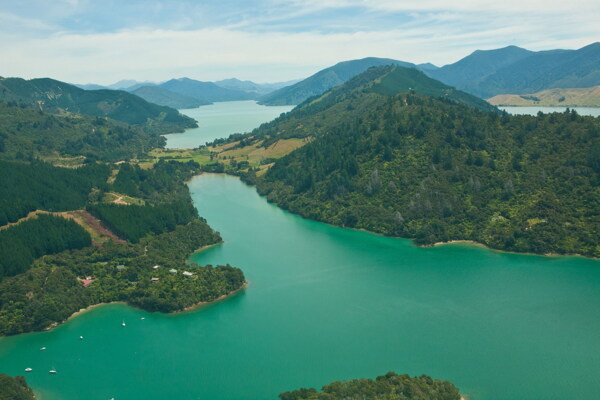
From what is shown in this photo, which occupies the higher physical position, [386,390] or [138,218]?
[138,218]

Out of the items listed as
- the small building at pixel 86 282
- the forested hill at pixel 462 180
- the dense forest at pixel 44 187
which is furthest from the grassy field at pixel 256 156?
the small building at pixel 86 282

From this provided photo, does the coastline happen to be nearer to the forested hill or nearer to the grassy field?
the forested hill

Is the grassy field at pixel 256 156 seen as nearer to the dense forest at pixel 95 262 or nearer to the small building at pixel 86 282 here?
the dense forest at pixel 95 262

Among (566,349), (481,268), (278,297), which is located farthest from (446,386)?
(481,268)

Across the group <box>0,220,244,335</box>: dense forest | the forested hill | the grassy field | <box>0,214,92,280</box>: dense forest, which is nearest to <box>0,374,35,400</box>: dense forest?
<box>0,220,244,335</box>: dense forest

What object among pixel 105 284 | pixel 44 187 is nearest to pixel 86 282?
pixel 105 284

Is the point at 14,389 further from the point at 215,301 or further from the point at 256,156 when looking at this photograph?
the point at 256,156
